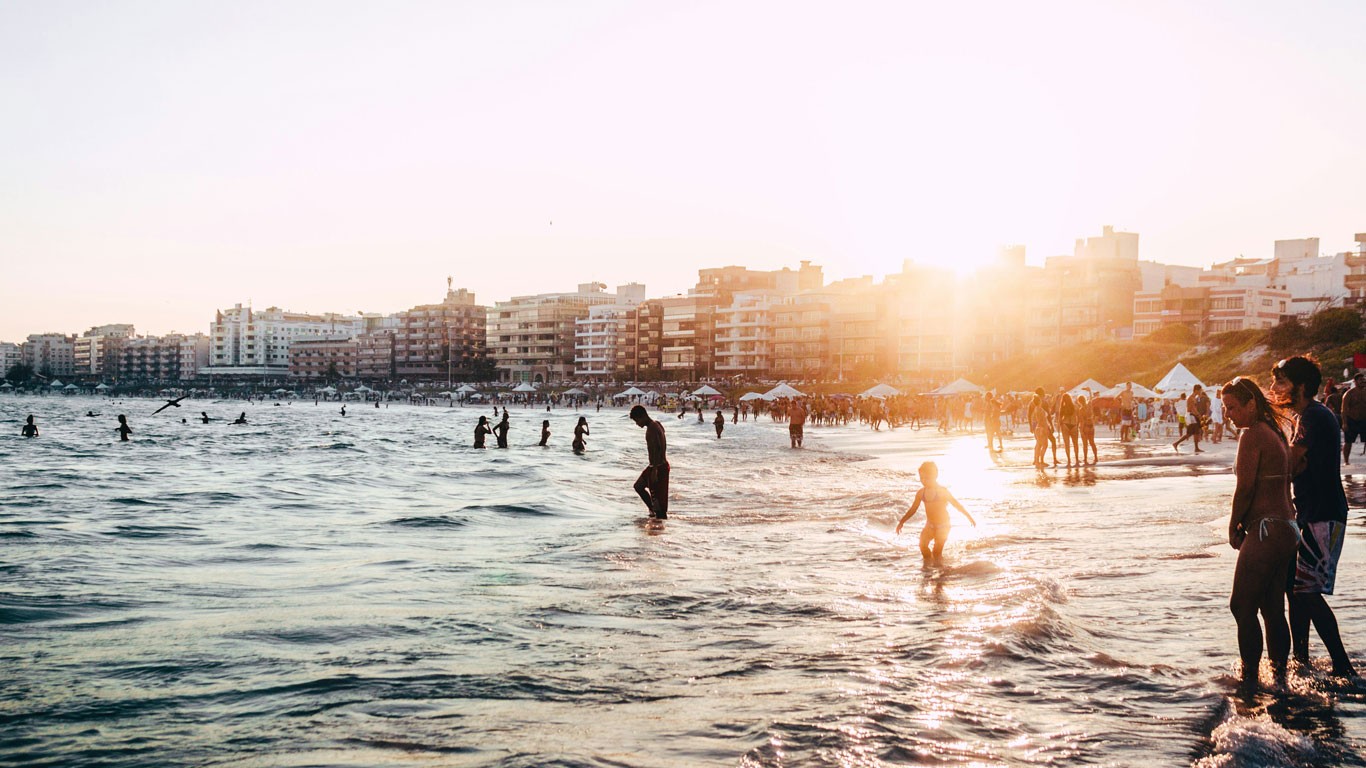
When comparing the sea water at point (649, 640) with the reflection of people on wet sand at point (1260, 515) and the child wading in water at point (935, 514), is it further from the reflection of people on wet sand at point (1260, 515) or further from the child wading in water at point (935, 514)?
the reflection of people on wet sand at point (1260, 515)

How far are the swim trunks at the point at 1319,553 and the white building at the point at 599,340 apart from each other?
147 meters

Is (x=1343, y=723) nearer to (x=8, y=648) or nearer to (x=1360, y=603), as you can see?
(x=1360, y=603)

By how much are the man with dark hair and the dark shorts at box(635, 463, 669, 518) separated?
966 centimetres

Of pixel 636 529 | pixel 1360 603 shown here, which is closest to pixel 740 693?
pixel 1360 603

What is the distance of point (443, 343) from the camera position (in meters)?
181

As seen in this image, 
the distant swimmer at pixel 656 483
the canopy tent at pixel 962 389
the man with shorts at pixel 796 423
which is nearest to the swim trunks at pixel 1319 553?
the distant swimmer at pixel 656 483

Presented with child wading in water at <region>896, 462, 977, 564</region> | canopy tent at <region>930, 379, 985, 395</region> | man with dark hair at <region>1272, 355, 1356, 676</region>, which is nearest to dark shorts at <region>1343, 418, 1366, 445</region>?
child wading in water at <region>896, 462, 977, 564</region>

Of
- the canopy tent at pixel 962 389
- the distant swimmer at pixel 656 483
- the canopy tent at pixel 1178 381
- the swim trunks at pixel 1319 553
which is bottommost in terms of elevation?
the distant swimmer at pixel 656 483

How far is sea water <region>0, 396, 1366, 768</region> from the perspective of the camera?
530cm

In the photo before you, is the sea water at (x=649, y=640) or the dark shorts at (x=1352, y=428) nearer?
the sea water at (x=649, y=640)

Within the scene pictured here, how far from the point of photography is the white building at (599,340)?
15400 centimetres

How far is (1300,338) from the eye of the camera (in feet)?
197

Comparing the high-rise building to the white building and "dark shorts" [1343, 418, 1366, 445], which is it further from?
"dark shorts" [1343, 418, 1366, 445]

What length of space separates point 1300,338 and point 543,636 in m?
63.5
